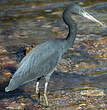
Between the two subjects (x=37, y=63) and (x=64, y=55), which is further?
(x=64, y=55)

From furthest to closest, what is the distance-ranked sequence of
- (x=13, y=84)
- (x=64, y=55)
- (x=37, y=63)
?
(x=64, y=55)
(x=37, y=63)
(x=13, y=84)

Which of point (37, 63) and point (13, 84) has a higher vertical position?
point (37, 63)

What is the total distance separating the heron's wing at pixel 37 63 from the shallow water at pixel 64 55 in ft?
1.63

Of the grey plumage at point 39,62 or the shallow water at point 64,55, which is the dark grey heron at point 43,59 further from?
the shallow water at point 64,55

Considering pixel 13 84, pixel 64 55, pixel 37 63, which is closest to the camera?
pixel 13 84

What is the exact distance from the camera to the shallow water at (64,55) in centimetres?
692

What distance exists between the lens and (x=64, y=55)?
29.2 ft

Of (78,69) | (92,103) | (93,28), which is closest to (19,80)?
(92,103)

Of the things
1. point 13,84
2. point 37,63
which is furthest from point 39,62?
point 13,84

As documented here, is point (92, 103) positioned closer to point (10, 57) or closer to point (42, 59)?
point (42, 59)

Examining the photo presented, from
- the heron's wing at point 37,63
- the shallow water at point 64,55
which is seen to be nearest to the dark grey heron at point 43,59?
the heron's wing at point 37,63

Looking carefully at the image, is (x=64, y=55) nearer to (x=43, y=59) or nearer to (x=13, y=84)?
(x=43, y=59)

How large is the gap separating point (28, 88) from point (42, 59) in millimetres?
791

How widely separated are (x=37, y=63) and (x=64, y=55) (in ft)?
6.88
